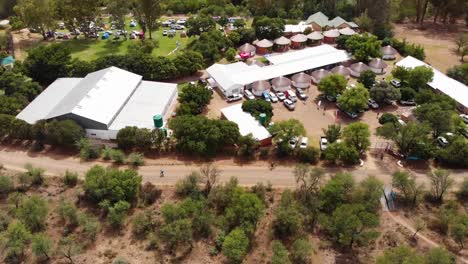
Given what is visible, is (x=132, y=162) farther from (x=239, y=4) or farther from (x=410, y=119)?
(x=239, y=4)

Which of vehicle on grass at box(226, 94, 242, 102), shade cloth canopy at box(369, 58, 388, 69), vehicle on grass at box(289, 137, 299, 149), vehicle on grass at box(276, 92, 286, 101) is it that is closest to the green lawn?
vehicle on grass at box(226, 94, 242, 102)

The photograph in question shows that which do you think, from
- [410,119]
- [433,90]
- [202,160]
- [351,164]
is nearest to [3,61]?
[202,160]

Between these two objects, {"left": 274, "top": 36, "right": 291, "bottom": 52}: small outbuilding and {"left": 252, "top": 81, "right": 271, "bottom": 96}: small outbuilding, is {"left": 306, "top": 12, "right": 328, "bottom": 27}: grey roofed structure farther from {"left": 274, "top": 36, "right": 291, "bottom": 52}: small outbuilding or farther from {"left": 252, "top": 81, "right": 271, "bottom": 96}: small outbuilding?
{"left": 252, "top": 81, "right": 271, "bottom": 96}: small outbuilding

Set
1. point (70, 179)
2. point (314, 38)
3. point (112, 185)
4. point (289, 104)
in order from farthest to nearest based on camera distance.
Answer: point (314, 38)
point (289, 104)
point (70, 179)
point (112, 185)

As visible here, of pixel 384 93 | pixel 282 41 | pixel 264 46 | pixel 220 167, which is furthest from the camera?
pixel 282 41

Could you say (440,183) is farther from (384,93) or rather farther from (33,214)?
(33,214)

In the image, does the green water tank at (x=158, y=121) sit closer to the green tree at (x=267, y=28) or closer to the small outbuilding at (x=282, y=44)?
the small outbuilding at (x=282, y=44)

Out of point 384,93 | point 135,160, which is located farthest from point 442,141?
point 135,160
